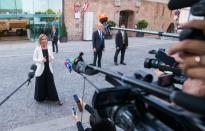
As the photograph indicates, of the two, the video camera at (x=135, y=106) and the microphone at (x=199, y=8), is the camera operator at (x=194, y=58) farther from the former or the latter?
the video camera at (x=135, y=106)

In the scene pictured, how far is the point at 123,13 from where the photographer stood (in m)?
25.4

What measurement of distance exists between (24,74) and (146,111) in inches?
357

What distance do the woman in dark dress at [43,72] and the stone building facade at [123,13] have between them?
11.8 meters

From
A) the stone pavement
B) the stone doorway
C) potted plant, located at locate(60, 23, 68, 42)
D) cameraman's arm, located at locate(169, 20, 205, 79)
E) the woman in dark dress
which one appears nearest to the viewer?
cameraman's arm, located at locate(169, 20, 205, 79)

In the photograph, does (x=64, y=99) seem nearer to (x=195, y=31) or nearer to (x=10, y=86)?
(x=10, y=86)

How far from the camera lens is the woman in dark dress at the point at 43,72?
6520mm

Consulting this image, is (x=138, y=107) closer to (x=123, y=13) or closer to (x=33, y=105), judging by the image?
(x=33, y=105)

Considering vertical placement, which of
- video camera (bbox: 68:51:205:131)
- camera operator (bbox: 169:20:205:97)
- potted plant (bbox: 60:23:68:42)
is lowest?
potted plant (bbox: 60:23:68:42)

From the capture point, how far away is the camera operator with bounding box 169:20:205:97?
65 cm

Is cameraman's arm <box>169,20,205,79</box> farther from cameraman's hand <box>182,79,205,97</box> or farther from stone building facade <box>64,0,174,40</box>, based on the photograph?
stone building facade <box>64,0,174,40</box>

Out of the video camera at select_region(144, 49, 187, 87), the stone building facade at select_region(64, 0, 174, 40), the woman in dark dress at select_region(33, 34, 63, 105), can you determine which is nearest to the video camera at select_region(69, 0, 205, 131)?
the video camera at select_region(144, 49, 187, 87)

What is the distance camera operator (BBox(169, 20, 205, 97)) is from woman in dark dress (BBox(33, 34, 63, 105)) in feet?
19.6

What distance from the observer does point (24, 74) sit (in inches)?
376

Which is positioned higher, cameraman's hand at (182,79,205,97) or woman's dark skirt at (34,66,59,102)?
cameraman's hand at (182,79,205,97)
